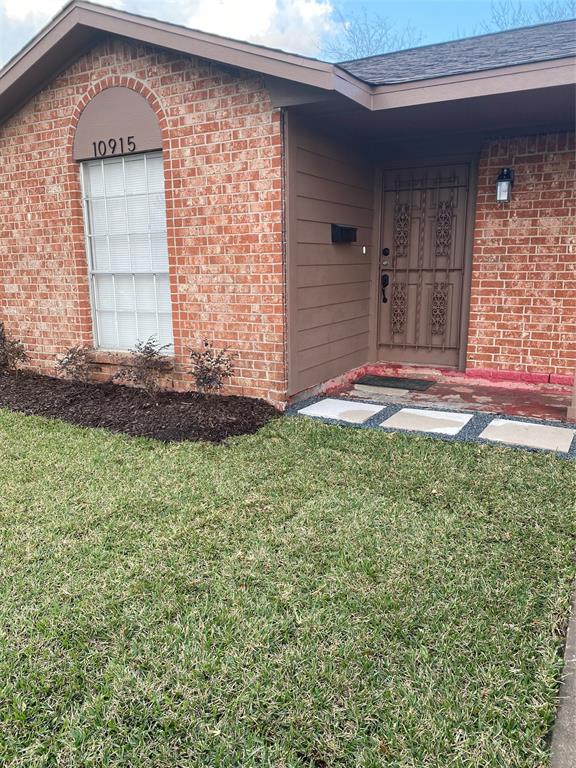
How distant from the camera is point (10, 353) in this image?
671 cm

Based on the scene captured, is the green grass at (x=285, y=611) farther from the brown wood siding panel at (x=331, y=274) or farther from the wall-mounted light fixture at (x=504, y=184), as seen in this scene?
the wall-mounted light fixture at (x=504, y=184)

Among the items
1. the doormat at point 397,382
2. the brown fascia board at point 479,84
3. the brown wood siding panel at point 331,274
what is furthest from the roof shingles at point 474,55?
the doormat at point 397,382

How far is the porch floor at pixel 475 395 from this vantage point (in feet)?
17.0

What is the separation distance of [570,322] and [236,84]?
3930 mm

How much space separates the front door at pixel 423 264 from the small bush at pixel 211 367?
2327 millimetres

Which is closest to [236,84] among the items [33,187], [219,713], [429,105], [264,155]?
[264,155]

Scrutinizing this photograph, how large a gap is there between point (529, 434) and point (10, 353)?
18.6ft

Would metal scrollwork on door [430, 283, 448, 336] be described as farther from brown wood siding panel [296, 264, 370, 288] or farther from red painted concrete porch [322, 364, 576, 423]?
brown wood siding panel [296, 264, 370, 288]

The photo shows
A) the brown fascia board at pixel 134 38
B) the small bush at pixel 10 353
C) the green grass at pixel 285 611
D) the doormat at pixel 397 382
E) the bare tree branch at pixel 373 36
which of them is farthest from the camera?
the bare tree branch at pixel 373 36

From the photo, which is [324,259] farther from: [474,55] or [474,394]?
[474,55]

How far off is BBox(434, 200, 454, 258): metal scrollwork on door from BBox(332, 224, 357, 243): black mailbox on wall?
991mm

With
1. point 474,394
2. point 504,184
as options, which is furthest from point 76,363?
point 504,184

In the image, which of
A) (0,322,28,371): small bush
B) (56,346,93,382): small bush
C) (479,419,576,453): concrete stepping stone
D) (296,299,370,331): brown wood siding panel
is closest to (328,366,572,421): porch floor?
(479,419,576,453): concrete stepping stone

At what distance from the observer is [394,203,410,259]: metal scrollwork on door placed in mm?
6551
